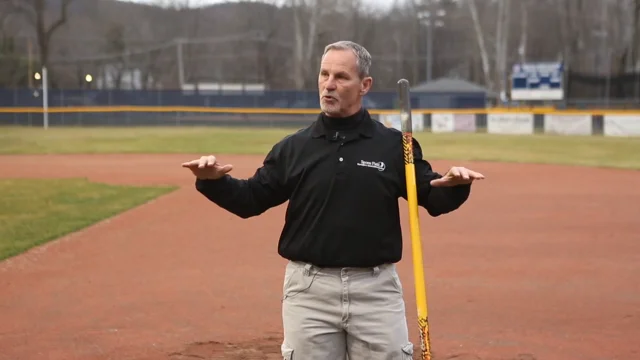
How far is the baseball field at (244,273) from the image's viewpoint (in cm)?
715

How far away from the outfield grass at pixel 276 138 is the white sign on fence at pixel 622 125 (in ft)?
4.68

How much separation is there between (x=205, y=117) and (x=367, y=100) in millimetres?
10156

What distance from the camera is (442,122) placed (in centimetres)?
4400

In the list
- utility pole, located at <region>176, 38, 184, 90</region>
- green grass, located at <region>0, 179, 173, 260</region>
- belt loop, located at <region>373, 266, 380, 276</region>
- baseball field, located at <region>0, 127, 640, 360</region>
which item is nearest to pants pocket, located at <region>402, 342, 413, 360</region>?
belt loop, located at <region>373, 266, 380, 276</region>

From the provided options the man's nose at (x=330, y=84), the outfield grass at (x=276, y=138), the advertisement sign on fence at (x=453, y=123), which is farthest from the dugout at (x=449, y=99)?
the man's nose at (x=330, y=84)

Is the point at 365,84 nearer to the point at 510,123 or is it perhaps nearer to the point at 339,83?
the point at 339,83

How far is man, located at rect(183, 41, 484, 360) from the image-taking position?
12.6 feet

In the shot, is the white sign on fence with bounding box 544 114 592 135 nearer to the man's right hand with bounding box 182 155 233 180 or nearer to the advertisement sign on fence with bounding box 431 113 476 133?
the advertisement sign on fence with bounding box 431 113 476 133

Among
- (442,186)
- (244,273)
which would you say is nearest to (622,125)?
(244,273)

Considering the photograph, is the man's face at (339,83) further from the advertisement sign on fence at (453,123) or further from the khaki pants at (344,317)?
the advertisement sign on fence at (453,123)

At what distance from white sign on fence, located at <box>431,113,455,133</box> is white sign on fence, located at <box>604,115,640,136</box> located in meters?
8.04

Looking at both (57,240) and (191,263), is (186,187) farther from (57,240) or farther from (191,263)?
(191,263)

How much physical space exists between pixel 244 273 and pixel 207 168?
20.5 ft

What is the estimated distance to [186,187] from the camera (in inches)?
771
